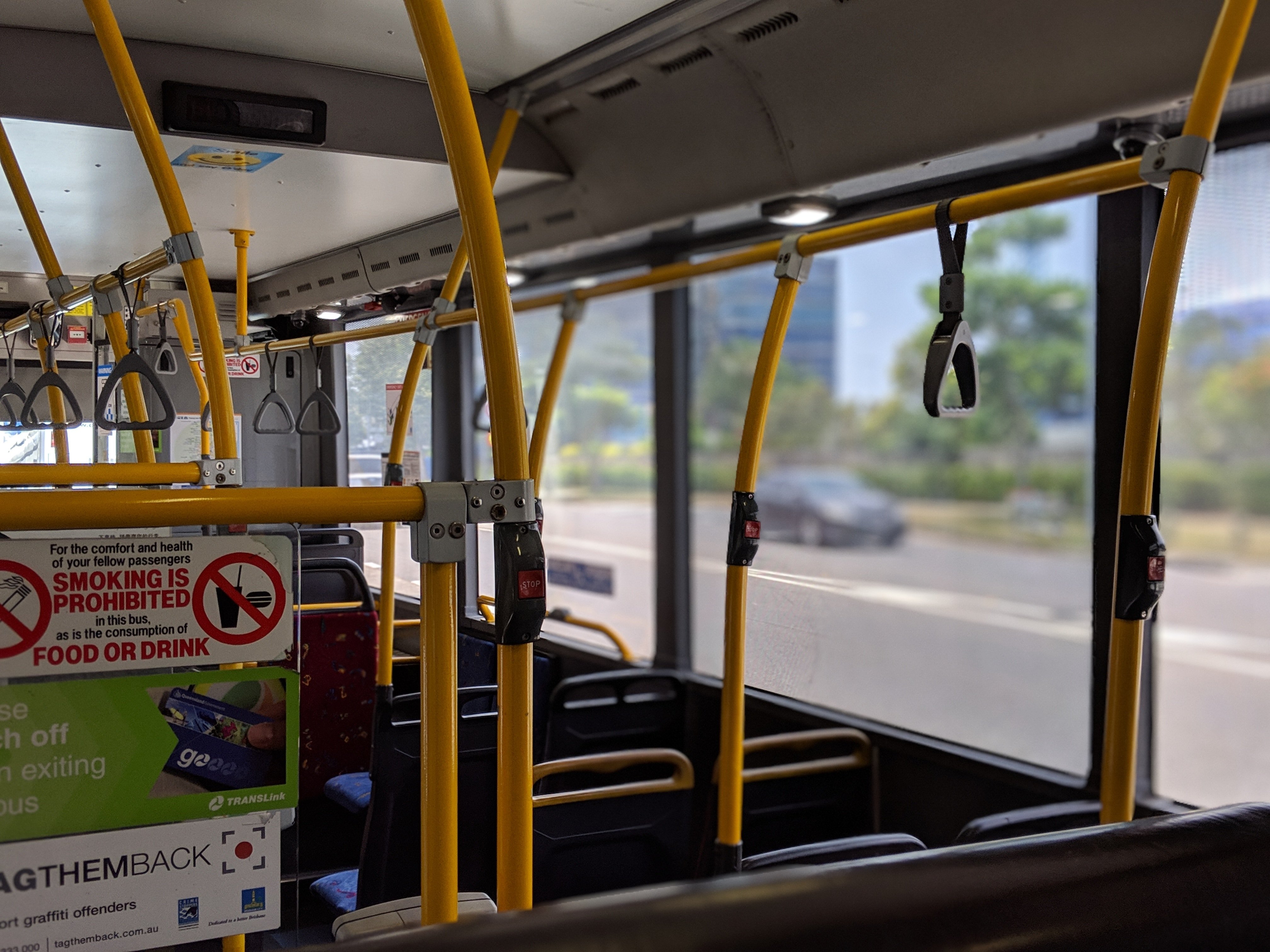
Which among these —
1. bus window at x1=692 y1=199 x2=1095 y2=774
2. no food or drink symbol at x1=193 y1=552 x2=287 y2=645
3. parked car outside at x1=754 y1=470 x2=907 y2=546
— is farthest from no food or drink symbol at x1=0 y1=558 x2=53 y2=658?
parked car outside at x1=754 y1=470 x2=907 y2=546

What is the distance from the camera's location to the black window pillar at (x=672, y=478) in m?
3.76

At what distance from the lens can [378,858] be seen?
1.50m

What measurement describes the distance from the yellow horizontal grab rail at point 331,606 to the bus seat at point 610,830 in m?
0.52

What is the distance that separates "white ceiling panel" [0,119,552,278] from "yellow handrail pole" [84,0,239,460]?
0.04m

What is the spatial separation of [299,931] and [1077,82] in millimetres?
1784

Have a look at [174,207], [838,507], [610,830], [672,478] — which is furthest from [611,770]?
[838,507]

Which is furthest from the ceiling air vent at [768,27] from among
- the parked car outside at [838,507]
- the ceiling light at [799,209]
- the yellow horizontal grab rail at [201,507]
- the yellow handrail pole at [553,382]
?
the parked car outside at [838,507]

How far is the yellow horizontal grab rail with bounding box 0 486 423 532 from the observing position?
1.09m

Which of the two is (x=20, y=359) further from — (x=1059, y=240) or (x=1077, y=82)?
(x=1059, y=240)

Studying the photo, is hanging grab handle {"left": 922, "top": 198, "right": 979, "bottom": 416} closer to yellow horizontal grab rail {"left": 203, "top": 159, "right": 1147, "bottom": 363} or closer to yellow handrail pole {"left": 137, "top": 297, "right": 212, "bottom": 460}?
yellow horizontal grab rail {"left": 203, "top": 159, "right": 1147, "bottom": 363}

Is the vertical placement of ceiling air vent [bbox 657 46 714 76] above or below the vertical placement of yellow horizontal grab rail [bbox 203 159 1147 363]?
above

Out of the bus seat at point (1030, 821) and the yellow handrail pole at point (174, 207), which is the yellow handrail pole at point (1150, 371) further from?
the yellow handrail pole at point (174, 207)

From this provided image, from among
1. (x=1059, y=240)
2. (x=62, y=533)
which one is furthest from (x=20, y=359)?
(x=1059, y=240)

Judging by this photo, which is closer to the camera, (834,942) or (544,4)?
(834,942)
